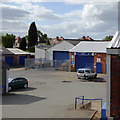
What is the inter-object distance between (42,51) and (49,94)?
2837cm

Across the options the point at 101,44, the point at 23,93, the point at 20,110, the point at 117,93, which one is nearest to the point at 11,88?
the point at 23,93

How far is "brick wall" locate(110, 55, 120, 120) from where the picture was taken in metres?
9.38

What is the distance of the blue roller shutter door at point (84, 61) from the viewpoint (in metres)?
37.3

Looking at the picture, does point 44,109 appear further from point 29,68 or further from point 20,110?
point 29,68

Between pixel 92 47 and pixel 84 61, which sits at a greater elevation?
pixel 92 47

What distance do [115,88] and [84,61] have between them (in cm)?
2857

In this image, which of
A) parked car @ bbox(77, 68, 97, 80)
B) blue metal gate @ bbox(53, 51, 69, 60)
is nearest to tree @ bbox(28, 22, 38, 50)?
blue metal gate @ bbox(53, 51, 69, 60)

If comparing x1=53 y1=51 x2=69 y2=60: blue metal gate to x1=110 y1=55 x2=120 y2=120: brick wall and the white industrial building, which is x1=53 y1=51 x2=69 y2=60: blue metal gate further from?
x1=110 y1=55 x2=120 y2=120: brick wall

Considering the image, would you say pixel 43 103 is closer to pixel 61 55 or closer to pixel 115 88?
pixel 115 88

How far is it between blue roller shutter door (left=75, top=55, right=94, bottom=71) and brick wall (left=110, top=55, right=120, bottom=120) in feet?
91.1

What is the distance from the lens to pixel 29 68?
41781mm

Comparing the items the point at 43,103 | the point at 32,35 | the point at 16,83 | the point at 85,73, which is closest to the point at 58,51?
the point at 85,73

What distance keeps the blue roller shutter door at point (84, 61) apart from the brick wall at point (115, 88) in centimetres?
2777

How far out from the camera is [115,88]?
9508 mm
